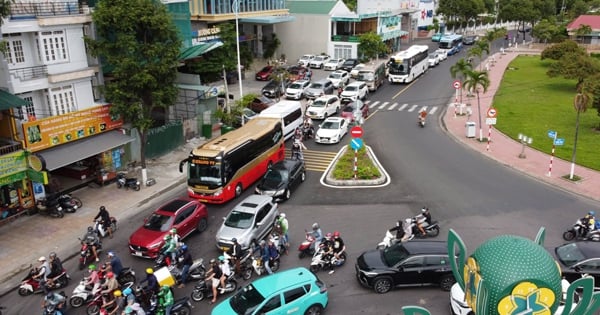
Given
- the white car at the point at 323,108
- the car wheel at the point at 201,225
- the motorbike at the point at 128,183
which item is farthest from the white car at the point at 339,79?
the car wheel at the point at 201,225

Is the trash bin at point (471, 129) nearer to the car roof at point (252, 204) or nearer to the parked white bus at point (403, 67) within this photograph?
the car roof at point (252, 204)

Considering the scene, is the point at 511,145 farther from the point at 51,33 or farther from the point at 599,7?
the point at 599,7

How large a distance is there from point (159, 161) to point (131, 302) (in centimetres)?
1587

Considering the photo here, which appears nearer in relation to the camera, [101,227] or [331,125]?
[101,227]

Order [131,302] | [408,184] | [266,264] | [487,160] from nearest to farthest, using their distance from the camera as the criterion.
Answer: [131,302]
[266,264]
[408,184]
[487,160]

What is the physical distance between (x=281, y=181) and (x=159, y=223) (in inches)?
259

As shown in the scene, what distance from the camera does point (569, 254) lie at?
16.6m

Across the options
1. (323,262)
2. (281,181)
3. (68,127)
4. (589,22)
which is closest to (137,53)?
(68,127)

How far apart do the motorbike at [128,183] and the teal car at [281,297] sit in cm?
1273

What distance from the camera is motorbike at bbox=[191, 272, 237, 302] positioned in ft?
53.9

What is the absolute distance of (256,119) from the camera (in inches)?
1156

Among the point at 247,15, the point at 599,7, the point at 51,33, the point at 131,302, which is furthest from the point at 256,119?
the point at 599,7

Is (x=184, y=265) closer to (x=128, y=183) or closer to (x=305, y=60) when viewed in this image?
(x=128, y=183)

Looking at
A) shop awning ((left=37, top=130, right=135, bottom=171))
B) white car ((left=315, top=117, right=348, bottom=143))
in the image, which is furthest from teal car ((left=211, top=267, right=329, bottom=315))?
white car ((left=315, top=117, right=348, bottom=143))
